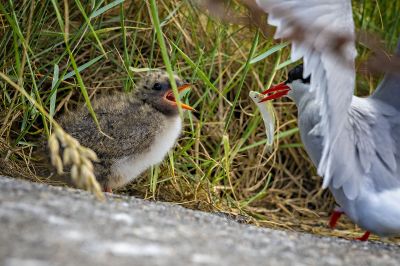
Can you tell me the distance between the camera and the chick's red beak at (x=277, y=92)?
262 centimetres

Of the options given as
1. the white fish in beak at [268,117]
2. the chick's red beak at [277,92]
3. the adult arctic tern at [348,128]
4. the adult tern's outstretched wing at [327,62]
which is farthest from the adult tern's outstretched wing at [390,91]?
the white fish in beak at [268,117]

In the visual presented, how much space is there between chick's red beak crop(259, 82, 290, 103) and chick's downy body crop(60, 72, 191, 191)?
34 centimetres

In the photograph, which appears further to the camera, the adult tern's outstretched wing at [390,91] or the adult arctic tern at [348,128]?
the adult tern's outstretched wing at [390,91]

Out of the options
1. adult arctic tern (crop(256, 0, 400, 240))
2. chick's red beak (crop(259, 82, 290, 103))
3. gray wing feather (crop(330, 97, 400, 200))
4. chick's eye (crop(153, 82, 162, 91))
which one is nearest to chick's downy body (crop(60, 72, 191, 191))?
chick's eye (crop(153, 82, 162, 91))

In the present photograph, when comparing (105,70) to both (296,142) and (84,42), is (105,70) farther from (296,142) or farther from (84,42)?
(296,142)

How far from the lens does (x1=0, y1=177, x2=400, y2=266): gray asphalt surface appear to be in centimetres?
128

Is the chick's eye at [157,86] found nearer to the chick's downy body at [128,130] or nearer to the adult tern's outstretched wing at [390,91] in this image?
the chick's downy body at [128,130]

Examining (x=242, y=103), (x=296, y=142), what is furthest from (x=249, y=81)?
(x=296, y=142)

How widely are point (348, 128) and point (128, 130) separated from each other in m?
0.82

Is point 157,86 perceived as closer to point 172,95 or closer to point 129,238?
point 172,95

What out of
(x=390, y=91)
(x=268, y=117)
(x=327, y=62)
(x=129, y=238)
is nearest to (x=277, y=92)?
(x=268, y=117)

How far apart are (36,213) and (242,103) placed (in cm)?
208

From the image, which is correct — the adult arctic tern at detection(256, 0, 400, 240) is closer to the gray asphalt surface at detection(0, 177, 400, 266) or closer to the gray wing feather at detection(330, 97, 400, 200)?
the gray wing feather at detection(330, 97, 400, 200)

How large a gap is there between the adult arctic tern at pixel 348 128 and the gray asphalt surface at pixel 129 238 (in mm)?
248
